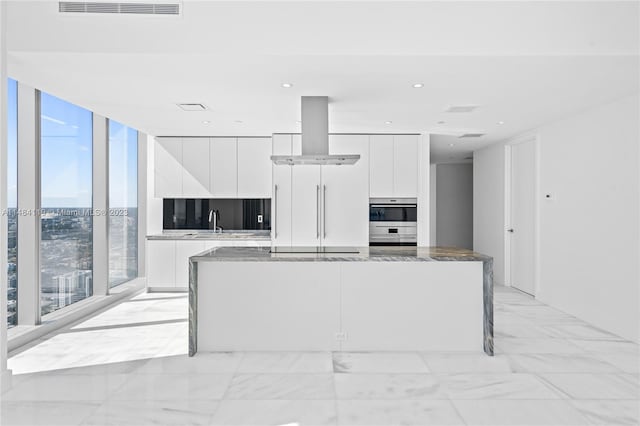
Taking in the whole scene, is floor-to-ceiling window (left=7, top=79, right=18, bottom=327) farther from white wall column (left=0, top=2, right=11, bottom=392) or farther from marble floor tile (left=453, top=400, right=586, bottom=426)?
marble floor tile (left=453, top=400, right=586, bottom=426)

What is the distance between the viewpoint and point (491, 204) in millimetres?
6980

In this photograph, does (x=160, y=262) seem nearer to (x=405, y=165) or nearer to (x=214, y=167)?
(x=214, y=167)

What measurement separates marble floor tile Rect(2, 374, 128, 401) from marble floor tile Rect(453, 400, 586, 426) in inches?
88.5

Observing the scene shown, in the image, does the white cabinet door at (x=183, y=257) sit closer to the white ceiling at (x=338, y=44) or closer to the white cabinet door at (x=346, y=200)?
the white cabinet door at (x=346, y=200)

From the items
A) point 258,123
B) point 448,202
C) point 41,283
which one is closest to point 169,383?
point 41,283

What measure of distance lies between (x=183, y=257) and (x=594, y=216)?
5033 millimetres

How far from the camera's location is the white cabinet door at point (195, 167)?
6254 millimetres

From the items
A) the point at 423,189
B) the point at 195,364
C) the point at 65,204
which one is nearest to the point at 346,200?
the point at 423,189

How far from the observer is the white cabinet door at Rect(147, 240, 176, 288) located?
6.15m

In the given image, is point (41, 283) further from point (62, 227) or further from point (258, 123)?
point (258, 123)

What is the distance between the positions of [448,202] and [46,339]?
7.88m

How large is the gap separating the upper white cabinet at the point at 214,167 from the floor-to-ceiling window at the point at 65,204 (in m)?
1.24

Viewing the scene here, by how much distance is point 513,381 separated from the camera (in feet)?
9.82

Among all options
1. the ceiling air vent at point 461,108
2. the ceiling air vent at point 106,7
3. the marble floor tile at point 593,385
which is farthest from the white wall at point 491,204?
the ceiling air vent at point 106,7
